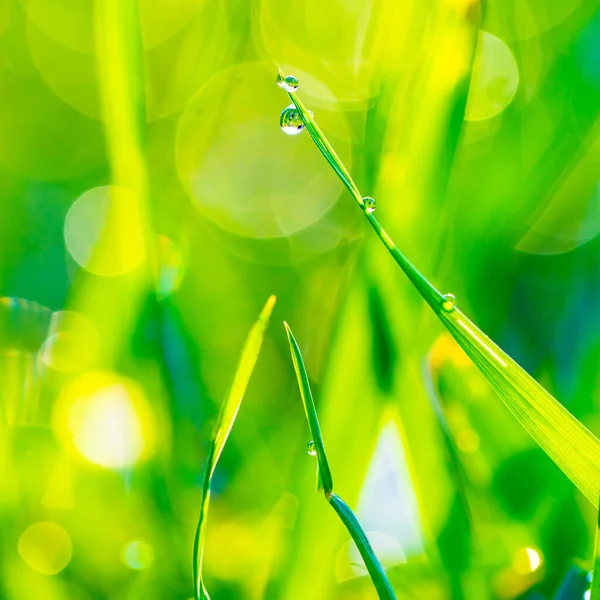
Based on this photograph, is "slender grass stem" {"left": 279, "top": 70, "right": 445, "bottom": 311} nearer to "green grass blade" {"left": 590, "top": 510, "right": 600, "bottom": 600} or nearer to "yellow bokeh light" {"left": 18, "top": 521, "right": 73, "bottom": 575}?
"green grass blade" {"left": 590, "top": 510, "right": 600, "bottom": 600}

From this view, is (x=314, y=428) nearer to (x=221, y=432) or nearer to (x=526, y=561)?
(x=221, y=432)

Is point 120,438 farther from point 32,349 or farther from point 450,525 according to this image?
point 450,525

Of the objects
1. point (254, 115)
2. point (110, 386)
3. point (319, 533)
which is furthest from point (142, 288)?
point (254, 115)

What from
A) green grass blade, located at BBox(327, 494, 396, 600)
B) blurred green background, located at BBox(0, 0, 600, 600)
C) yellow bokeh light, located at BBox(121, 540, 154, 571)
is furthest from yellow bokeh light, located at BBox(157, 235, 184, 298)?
green grass blade, located at BBox(327, 494, 396, 600)

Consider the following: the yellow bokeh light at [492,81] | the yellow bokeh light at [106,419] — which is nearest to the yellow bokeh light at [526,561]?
the yellow bokeh light at [106,419]

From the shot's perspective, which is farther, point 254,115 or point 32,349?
point 254,115

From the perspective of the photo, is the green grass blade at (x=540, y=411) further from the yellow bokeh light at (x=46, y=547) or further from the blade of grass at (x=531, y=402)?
the yellow bokeh light at (x=46, y=547)
